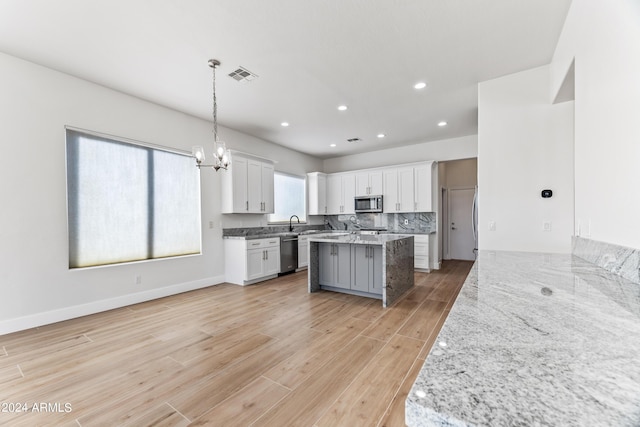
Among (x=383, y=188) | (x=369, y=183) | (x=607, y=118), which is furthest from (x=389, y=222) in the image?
(x=607, y=118)

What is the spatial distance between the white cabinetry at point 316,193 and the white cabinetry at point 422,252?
2611 mm

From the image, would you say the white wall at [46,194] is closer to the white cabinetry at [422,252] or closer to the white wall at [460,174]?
the white cabinetry at [422,252]

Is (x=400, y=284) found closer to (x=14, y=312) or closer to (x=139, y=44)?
(x=139, y=44)

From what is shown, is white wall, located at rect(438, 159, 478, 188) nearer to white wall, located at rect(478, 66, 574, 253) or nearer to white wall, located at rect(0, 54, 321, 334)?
white wall, located at rect(478, 66, 574, 253)

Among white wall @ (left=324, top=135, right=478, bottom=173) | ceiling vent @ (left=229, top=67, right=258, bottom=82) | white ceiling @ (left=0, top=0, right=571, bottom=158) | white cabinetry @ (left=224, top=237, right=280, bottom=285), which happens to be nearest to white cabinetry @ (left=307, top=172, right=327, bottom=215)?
white wall @ (left=324, top=135, right=478, bottom=173)

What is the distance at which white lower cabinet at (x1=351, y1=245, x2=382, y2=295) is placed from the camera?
398 cm

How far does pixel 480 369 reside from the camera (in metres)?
0.57

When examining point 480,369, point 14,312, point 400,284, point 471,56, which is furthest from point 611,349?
point 14,312

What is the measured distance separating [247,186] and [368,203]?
304cm

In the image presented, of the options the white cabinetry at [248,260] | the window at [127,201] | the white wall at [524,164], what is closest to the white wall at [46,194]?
the window at [127,201]

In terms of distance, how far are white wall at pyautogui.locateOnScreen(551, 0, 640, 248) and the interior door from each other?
5688 millimetres

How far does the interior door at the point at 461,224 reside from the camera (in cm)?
749

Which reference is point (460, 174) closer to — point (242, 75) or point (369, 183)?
point (369, 183)

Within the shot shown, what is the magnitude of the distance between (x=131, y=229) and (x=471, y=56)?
493 cm
